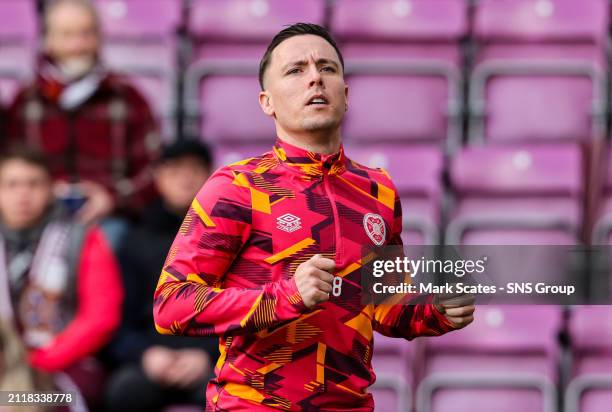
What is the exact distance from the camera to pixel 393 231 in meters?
3.51

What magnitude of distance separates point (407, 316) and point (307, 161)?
463 millimetres

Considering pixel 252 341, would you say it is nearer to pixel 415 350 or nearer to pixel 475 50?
pixel 415 350

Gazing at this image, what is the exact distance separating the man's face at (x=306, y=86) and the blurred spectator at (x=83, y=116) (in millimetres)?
2772

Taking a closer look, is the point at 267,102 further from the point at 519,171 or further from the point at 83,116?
the point at 519,171

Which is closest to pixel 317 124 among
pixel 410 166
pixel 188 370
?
pixel 188 370

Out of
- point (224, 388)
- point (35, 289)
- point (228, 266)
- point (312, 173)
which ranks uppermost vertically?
point (35, 289)

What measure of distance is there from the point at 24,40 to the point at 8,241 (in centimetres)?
195

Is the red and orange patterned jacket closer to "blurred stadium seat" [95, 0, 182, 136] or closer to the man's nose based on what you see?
the man's nose

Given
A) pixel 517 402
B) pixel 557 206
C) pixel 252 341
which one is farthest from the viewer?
pixel 557 206

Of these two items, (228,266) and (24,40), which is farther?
(24,40)

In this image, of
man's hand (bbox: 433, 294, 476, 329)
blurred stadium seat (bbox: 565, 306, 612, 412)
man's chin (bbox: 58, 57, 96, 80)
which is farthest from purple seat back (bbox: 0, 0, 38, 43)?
man's hand (bbox: 433, 294, 476, 329)

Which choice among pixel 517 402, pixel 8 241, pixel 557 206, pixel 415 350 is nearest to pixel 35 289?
pixel 8 241

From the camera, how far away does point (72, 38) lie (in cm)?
630

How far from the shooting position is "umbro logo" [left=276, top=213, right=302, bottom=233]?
3293 mm
